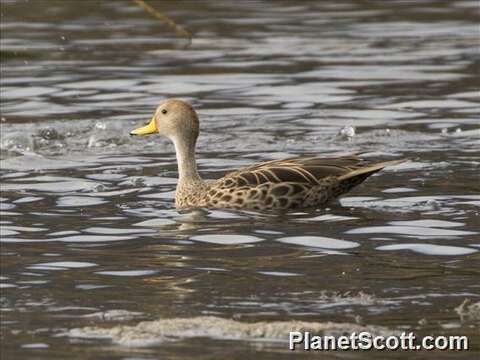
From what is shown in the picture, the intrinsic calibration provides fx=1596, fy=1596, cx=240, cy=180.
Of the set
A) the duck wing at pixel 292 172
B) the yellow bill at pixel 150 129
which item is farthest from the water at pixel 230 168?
the yellow bill at pixel 150 129

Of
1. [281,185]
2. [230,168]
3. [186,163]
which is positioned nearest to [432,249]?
[281,185]

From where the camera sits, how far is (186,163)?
1260cm

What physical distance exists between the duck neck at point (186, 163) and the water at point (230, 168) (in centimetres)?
28

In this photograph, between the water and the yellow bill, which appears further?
the yellow bill

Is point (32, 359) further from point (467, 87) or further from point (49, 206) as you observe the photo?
point (467, 87)

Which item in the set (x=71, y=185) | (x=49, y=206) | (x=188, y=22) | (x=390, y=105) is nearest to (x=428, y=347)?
(x=49, y=206)

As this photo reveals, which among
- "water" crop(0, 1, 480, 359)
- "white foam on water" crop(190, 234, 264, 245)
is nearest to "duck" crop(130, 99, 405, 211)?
"water" crop(0, 1, 480, 359)

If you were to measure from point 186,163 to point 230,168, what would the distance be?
136cm

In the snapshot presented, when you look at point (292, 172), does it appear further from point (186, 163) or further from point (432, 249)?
point (432, 249)

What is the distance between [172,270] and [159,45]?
13.2 meters

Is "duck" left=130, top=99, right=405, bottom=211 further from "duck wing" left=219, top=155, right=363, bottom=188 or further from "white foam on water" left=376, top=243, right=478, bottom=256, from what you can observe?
"white foam on water" left=376, top=243, right=478, bottom=256

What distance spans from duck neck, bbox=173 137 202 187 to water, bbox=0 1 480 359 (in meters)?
0.28

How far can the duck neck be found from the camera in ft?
40.5

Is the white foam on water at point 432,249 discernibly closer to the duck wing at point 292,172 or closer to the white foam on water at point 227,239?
the white foam on water at point 227,239
